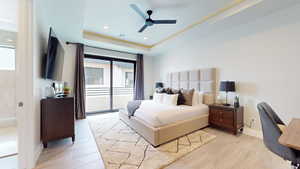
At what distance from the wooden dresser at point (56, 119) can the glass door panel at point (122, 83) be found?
3.06m

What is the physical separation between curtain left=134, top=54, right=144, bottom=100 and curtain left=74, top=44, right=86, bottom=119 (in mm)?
2189

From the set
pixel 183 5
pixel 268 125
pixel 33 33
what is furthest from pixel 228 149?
pixel 33 33

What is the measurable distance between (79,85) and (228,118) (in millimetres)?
4608

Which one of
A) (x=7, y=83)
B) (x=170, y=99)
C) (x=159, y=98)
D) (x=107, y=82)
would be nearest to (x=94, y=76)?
(x=107, y=82)

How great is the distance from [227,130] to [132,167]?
8.24ft

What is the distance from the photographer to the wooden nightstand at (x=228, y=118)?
2.85 metres

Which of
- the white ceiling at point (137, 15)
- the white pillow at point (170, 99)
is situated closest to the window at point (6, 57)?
the white ceiling at point (137, 15)

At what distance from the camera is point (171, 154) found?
2.13 metres

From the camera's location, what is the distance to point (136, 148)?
2.35 meters

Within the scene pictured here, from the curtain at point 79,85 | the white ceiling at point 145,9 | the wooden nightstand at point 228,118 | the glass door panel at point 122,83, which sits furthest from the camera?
the glass door panel at point 122,83

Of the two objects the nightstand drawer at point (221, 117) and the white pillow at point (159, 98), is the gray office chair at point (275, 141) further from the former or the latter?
the white pillow at point (159, 98)

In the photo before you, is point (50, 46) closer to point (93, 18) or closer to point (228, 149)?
point (93, 18)

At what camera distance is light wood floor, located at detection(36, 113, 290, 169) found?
1849 millimetres

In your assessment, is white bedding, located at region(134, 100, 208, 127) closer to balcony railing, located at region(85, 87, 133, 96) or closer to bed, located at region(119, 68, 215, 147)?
bed, located at region(119, 68, 215, 147)
